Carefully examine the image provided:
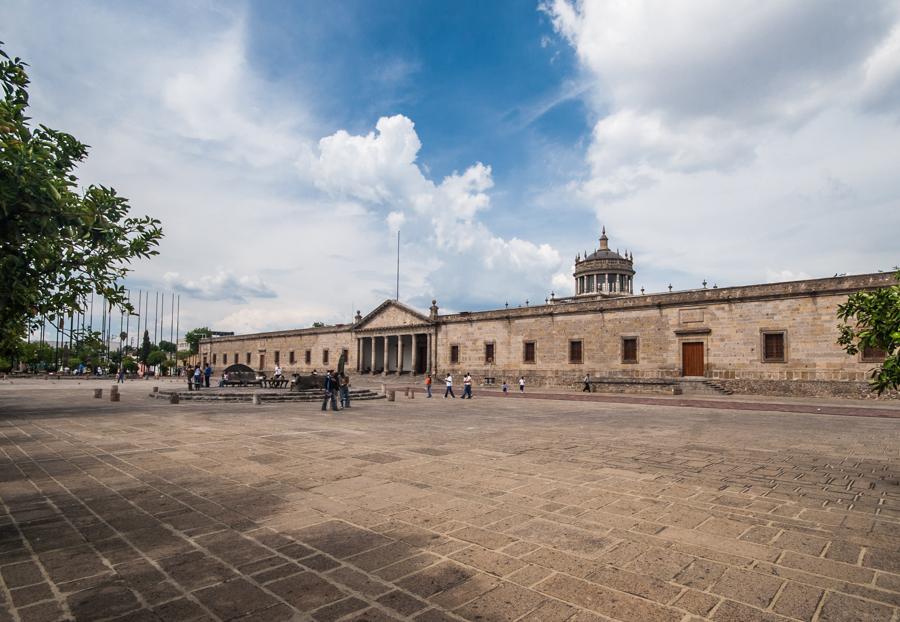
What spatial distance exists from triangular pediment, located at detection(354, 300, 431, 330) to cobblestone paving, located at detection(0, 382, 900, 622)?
33529 millimetres

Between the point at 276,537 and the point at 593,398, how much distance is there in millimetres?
20794

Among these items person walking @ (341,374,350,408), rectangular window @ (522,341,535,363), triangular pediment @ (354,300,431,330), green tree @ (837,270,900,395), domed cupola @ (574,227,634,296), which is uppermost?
domed cupola @ (574,227,634,296)

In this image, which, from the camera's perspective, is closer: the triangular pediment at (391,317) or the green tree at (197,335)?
the triangular pediment at (391,317)

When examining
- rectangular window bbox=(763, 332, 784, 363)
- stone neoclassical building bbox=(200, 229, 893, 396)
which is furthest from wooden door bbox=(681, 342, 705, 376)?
rectangular window bbox=(763, 332, 784, 363)

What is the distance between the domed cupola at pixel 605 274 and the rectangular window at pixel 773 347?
32916 millimetres

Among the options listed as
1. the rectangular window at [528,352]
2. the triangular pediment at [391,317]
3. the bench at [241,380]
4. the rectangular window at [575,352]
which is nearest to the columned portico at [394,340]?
the triangular pediment at [391,317]

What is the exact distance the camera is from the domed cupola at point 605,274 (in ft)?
191

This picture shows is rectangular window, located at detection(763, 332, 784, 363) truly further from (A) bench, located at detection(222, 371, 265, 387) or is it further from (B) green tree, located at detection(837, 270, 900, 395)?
(A) bench, located at detection(222, 371, 265, 387)

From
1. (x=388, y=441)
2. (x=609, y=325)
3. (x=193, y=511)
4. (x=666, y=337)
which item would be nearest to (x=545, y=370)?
(x=609, y=325)

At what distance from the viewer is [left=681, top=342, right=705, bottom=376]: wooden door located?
25891 millimetres

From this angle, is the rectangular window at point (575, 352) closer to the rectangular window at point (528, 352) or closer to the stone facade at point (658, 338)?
the stone facade at point (658, 338)

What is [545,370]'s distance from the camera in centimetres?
3269

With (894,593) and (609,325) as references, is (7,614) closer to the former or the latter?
(894,593)

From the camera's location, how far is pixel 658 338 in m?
27.5
